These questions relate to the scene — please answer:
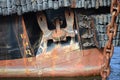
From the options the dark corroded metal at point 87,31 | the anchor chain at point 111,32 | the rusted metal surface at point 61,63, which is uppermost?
the anchor chain at point 111,32

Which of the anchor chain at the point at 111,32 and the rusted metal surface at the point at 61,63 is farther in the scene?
the rusted metal surface at the point at 61,63

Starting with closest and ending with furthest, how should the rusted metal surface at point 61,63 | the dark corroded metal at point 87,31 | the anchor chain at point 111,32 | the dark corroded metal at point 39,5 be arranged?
1. the anchor chain at point 111,32
2. the dark corroded metal at point 39,5
3. the dark corroded metal at point 87,31
4. the rusted metal surface at point 61,63

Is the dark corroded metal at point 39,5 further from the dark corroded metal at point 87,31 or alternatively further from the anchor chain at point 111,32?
the anchor chain at point 111,32

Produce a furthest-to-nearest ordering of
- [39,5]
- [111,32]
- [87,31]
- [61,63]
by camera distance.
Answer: [61,63] → [87,31] → [39,5] → [111,32]

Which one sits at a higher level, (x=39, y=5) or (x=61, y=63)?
(x=39, y=5)

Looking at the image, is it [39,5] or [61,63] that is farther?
[61,63]

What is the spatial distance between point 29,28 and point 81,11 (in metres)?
0.85

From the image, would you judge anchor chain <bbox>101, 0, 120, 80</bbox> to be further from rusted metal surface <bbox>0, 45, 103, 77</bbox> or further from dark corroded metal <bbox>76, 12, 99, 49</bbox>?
rusted metal surface <bbox>0, 45, 103, 77</bbox>

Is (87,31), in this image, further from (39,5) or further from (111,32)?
(111,32)

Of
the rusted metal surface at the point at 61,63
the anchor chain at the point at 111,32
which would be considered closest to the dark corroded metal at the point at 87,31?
the rusted metal surface at the point at 61,63

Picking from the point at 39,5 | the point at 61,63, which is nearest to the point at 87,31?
the point at 61,63

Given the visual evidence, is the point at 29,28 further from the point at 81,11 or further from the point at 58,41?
the point at 81,11

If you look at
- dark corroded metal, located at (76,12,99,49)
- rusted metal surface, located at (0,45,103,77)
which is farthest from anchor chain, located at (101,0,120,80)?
rusted metal surface, located at (0,45,103,77)

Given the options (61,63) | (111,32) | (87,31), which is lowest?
(61,63)
